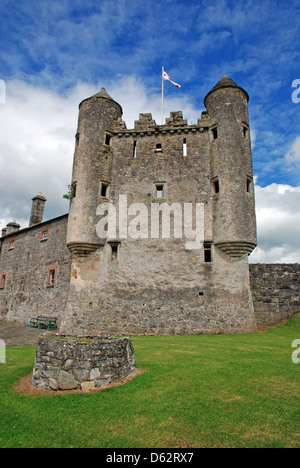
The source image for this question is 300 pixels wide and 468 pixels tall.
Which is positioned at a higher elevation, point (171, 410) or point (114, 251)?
point (114, 251)

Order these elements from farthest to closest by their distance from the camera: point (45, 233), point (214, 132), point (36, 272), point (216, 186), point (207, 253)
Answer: point (45, 233)
point (36, 272)
point (214, 132)
point (216, 186)
point (207, 253)

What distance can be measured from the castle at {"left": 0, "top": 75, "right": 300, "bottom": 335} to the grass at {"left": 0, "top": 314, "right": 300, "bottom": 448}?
944cm

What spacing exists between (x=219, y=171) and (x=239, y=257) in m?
5.88

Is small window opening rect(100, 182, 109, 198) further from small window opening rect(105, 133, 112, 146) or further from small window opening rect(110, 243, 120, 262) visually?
small window opening rect(110, 243, 120, 262)

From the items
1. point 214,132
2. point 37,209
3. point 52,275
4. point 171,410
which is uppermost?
point 214,132

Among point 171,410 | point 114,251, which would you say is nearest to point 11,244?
point 114,251

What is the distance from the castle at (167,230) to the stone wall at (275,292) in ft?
0.22

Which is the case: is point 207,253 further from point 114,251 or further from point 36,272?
point 36,272

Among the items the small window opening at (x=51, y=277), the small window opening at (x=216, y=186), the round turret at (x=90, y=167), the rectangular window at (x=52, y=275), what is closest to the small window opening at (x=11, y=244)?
the rectangular window at (x=52, y=275)

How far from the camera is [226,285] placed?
1839 cm

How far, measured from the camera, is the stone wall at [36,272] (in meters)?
23.6

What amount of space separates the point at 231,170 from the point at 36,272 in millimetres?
18792

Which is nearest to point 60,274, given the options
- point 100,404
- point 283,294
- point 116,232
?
point 116,232

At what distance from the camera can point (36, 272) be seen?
26.5 meters
